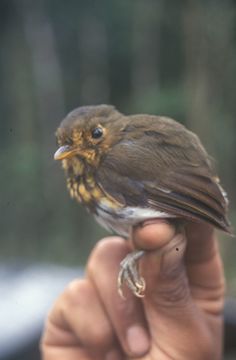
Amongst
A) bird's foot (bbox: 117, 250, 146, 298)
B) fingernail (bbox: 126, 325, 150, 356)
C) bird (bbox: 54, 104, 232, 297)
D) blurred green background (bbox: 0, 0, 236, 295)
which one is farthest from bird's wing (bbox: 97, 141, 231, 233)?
fingernail (bbox: 126, 325, 150, 356)

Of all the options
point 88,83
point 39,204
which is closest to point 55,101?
point 88,83

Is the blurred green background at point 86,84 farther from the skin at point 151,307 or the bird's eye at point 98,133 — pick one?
the skin at point 151,307

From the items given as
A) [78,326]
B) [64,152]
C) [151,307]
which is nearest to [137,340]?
[151,307]

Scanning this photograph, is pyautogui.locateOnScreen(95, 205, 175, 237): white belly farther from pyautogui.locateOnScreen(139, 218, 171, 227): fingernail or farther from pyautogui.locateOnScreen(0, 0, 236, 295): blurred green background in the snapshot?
pyautogui.locateOnScreen(0, 0, 236, 295): blurred green background

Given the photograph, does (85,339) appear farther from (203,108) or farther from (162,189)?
(203,108)

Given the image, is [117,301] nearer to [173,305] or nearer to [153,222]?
[173,305]

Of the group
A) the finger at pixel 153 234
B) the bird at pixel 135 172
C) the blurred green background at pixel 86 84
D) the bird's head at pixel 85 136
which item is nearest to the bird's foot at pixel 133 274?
the bird at pixel 135 172

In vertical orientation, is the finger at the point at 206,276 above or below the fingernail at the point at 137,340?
above
